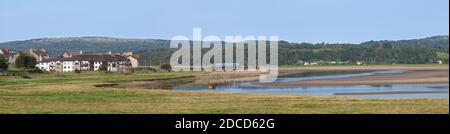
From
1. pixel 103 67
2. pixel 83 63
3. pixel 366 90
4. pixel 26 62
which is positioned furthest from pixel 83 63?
pixel 366 90

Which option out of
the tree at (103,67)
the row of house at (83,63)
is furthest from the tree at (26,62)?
the row of house at (83,63)

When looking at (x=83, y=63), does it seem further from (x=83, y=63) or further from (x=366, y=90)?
(x=366, y=90)

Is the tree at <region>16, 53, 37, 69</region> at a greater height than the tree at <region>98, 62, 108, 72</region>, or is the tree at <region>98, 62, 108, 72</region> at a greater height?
the tree at <region>16, 53, 37, 69</region>

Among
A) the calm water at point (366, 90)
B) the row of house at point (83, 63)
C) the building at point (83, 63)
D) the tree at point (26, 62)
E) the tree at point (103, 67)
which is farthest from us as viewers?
the building at point (83, 63)

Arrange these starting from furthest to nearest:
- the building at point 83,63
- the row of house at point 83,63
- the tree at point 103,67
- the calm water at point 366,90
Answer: the building at point 83,63 < the row of house at point 83,63 < the tree at point 103,67 < the calm water at point 366,90

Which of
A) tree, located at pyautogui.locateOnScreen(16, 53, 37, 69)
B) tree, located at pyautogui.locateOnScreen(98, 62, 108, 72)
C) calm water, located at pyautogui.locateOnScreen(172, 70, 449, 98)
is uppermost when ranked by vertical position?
tree, located at pyautogui.locateOnScreen(16, 53, 37, 69)

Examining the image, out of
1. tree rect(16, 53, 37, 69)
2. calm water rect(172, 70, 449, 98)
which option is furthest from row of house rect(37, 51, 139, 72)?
calm water rect(172, 70, 449, 98)

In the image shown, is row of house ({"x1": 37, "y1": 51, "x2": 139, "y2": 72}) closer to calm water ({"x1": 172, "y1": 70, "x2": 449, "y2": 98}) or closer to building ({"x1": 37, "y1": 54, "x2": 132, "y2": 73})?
building ({"x1": 37, "y1": 54, "x2": 132, "y2": 73})

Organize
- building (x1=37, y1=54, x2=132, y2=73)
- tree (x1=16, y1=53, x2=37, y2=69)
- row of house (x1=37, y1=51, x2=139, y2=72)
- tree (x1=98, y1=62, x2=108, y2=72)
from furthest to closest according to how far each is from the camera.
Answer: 1. building (x1=37, y1=54, x2=132, y2=73)
2. row of house (x1=37, y1=51, x2=139, y2=72)
3. tree (x1=98, y1=62, x2=108, y2=72)
4. tree (x1=16, y1=53, x2=37, y2=69)

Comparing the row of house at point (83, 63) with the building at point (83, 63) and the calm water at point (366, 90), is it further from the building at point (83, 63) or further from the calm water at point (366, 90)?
the calm water at point (366, 90)
